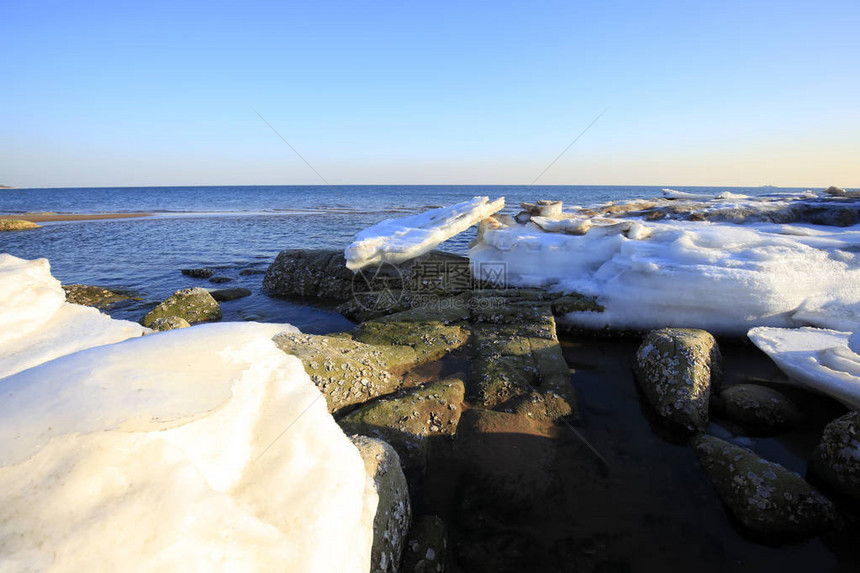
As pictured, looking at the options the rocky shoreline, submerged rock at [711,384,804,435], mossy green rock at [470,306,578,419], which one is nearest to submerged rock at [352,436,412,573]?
the rocky shoreline

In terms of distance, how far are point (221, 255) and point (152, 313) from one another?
10.3 meters

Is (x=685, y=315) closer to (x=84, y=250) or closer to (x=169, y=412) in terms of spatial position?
(x=169, y=412)

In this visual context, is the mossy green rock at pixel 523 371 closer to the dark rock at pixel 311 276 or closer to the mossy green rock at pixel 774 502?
the mossy green rock at pixel 774 502

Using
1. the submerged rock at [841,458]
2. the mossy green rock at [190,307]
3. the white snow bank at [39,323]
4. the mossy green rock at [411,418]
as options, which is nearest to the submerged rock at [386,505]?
the mossy green rock at [411,418]

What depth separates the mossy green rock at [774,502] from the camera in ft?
11.8

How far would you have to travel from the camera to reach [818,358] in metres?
5.11

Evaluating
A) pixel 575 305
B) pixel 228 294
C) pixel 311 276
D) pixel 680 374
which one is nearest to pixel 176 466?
pixel 680 374

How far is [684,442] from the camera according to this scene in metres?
4.82

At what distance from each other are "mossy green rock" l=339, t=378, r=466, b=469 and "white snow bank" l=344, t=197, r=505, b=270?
5068 mm

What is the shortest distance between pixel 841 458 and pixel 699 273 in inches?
154

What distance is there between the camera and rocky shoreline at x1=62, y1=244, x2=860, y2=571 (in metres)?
3.57

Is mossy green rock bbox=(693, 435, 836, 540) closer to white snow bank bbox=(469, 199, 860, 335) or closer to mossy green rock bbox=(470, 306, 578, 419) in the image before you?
mossy green rock bbox=(470, 306, 578, 419)

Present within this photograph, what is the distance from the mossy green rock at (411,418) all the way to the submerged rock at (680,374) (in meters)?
2.66

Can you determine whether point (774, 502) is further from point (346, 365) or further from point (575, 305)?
point (346, 365)
